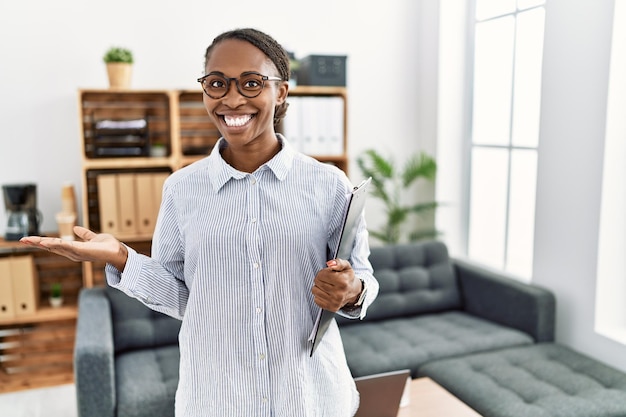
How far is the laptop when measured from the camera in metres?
1.95

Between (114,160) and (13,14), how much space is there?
100 cm

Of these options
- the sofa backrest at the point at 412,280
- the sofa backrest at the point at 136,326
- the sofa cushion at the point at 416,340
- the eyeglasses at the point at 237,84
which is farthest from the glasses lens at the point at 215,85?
the sofa backrest at the point at 412,280

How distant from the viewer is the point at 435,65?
411cm

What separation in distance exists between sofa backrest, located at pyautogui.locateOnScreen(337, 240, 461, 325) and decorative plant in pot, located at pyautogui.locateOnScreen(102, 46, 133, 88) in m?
1.70

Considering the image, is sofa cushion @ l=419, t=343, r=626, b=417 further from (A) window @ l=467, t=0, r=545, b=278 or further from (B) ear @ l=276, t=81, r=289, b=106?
(B) ear @ l=276, t=81, r=289, b=106

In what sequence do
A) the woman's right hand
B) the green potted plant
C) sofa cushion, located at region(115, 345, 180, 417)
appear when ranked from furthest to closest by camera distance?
the green potted plant < sofa cushion, located at region(115, 345, 180, 417) < the woman's right hand

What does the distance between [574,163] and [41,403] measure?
303 cm

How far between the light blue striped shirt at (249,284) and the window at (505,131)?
8.40ft

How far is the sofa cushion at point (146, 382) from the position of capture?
8.09ft

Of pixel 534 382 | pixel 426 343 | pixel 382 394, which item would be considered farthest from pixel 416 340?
pixel 382 394

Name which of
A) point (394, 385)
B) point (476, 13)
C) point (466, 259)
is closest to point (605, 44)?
point (476, 13)

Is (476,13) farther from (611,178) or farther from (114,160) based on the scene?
(114,160)

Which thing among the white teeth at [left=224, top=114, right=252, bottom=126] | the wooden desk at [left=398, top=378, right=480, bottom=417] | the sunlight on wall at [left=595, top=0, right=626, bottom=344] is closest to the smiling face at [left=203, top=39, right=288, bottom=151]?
the white teeth at [left=224, top=114, right=252, bottom=126]

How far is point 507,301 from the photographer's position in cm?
325
